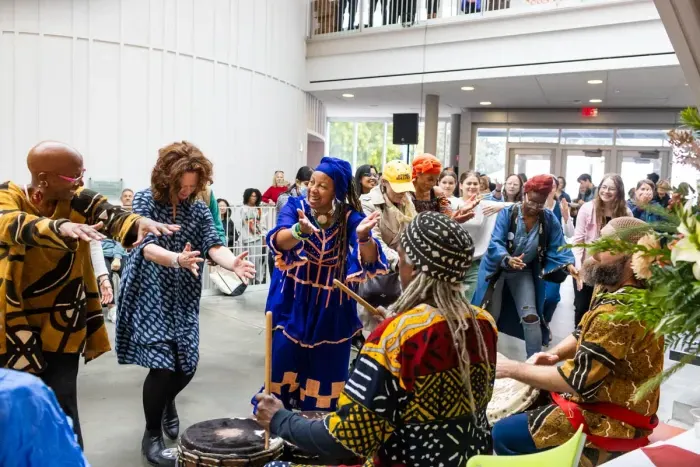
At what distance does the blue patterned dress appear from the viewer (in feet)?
11.6

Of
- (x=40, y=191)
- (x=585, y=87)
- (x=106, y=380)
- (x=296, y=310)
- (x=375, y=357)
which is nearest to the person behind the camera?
(x=375, y=357)

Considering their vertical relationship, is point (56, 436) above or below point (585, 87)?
below

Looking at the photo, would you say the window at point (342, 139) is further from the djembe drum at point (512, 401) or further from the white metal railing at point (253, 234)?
the djembe drum at point (512, 401)

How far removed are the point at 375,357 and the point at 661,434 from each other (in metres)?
1.76

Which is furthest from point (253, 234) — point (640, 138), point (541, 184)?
point (640, 138)

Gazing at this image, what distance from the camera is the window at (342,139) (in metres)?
24.9

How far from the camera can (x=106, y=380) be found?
17.1 feet

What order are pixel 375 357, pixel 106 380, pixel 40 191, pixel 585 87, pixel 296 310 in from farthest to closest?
pixel 585 87
pixel 106 380
pixel 296 310
pixel 40 191
pixel 375 357

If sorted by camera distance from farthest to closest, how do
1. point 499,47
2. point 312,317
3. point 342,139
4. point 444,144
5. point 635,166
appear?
point 342,139 < point 444,144 < point 635,166 < point 499,47 < point 312,317

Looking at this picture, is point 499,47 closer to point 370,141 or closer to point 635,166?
point 635,166

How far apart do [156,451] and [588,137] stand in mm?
15539

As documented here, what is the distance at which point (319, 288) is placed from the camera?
360 centimetres

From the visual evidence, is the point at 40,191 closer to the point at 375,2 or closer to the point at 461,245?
the point at 461,245

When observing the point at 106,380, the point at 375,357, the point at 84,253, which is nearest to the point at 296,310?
the point at 84,253
